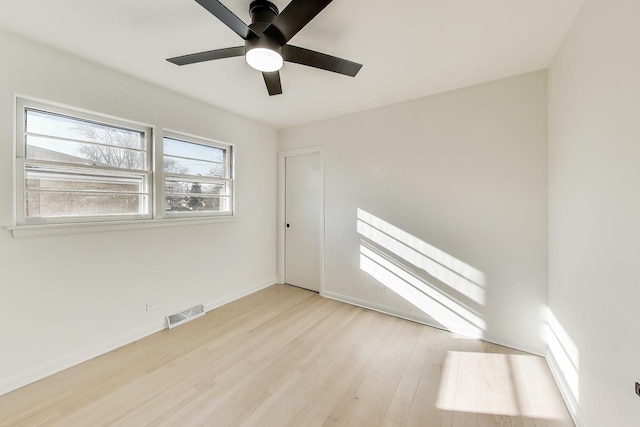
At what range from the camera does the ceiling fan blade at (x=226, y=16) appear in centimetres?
115

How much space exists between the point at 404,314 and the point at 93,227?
319cm

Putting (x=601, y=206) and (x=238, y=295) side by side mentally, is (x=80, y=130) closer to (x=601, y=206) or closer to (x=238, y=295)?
(x=238, y=295)

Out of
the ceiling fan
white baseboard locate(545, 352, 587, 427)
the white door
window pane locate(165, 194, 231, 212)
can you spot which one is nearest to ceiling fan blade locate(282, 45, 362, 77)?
the ceiling fan

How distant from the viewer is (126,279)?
7.52ft

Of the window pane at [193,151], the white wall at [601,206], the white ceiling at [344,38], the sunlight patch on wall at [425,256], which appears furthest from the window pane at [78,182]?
the white wall at [601,206]

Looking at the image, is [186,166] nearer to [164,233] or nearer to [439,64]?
[164,233]

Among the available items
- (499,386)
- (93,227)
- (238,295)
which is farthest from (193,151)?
(499,386)

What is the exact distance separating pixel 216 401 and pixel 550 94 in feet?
11.5

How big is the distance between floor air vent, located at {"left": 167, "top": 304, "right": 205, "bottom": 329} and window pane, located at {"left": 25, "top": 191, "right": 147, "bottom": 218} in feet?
3.85

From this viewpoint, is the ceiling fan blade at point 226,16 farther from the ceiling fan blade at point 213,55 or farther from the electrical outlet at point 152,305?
the electrical outlet at point 152,305

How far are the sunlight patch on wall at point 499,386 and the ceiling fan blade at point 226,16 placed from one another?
2622 mm

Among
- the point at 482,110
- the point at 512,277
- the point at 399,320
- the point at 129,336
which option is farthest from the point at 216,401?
the point at 482,110

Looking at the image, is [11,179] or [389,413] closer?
[389,413]

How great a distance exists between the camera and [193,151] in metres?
2.94
